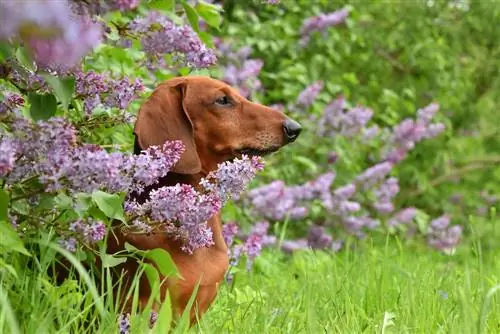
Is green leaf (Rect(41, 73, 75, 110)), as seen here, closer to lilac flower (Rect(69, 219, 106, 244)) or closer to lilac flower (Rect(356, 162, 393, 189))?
lilac flower (Rect(69, 219, 106, 244))

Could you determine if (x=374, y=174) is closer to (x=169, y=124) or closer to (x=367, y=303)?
(x=367, y=303)

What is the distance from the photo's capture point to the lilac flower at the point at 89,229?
2.39 meters

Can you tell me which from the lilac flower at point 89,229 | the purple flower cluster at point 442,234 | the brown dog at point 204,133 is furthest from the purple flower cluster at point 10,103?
the purple flower cluster at point 442,234

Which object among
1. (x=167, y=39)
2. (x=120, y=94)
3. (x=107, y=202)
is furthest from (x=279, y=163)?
(x=107, y=202)

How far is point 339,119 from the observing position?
19.1 ft

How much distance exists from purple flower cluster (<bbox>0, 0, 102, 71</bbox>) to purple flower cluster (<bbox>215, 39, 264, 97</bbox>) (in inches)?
133

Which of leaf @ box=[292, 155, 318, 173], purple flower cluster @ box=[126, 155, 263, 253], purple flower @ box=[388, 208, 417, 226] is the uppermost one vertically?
purple flower cluster @ box=[126, 155, 263, 253]

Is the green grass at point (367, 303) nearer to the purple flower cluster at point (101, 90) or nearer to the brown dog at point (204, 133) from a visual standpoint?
the brown dog at point (204, 133)

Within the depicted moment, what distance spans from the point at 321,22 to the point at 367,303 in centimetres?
318

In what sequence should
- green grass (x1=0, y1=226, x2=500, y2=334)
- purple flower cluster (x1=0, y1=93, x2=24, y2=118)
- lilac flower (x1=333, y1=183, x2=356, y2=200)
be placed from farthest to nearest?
1. lilac flower (x1=333, y1=183, x2=356, y2=200)
2. green grass (x1=0, y1=226, x2=500, y2=334)
3. purple flower cluster (x1=0, y1=93, x2=24, y2=118)

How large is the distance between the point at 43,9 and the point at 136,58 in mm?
2026

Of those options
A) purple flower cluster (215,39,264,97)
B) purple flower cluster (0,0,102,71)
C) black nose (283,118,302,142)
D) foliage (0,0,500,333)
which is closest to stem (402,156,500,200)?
foliage (0,0,500,333)

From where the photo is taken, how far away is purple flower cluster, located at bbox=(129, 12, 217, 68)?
2766 millimetres

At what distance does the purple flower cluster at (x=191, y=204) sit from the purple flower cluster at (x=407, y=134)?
364 centimetres
